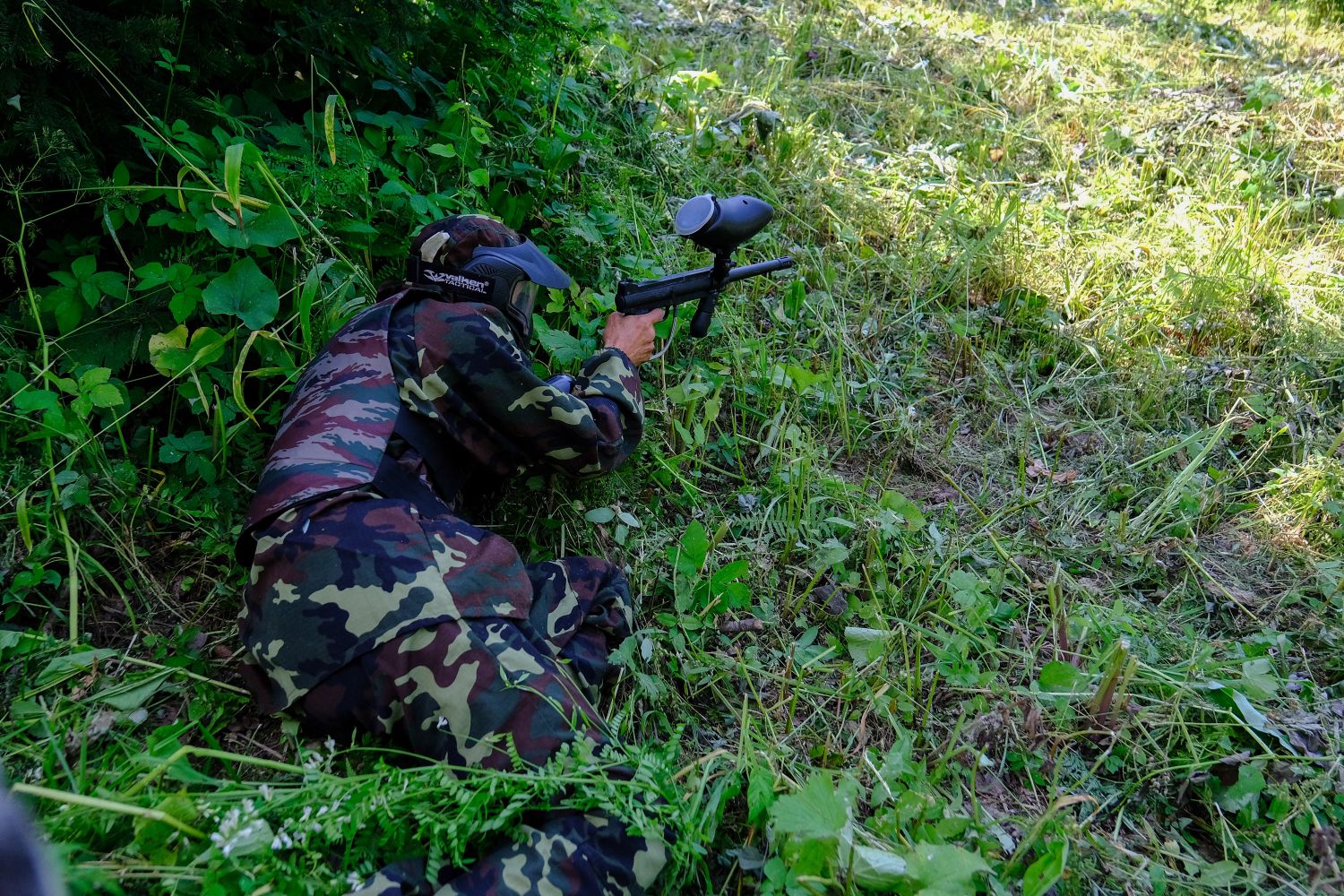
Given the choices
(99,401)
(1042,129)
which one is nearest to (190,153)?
(99,401)

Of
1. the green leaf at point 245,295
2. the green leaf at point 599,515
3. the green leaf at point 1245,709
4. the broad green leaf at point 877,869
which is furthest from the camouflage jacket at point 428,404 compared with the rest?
the green leaf at point 1245,709

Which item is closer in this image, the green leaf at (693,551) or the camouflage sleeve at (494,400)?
the camouflage sleeve at (494,400)

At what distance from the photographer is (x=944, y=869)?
176cm

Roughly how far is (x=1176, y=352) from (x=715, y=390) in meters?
2.10

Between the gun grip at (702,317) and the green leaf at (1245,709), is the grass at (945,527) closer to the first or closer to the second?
the green leaf at (1245,709)

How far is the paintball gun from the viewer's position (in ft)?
9.79

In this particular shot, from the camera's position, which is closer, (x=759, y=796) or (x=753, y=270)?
(x=759, y=796)

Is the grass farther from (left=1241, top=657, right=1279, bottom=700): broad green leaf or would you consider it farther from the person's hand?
the person's hand

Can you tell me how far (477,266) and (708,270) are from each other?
3.22ft

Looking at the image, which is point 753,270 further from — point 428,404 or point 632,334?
point 428,404

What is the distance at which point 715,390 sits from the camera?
3465mm

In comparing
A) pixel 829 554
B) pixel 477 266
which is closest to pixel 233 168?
pixel 477 266

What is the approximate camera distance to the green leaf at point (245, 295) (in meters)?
2.72

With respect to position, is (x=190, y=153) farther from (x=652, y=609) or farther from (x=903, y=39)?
(x=903, y=39)
